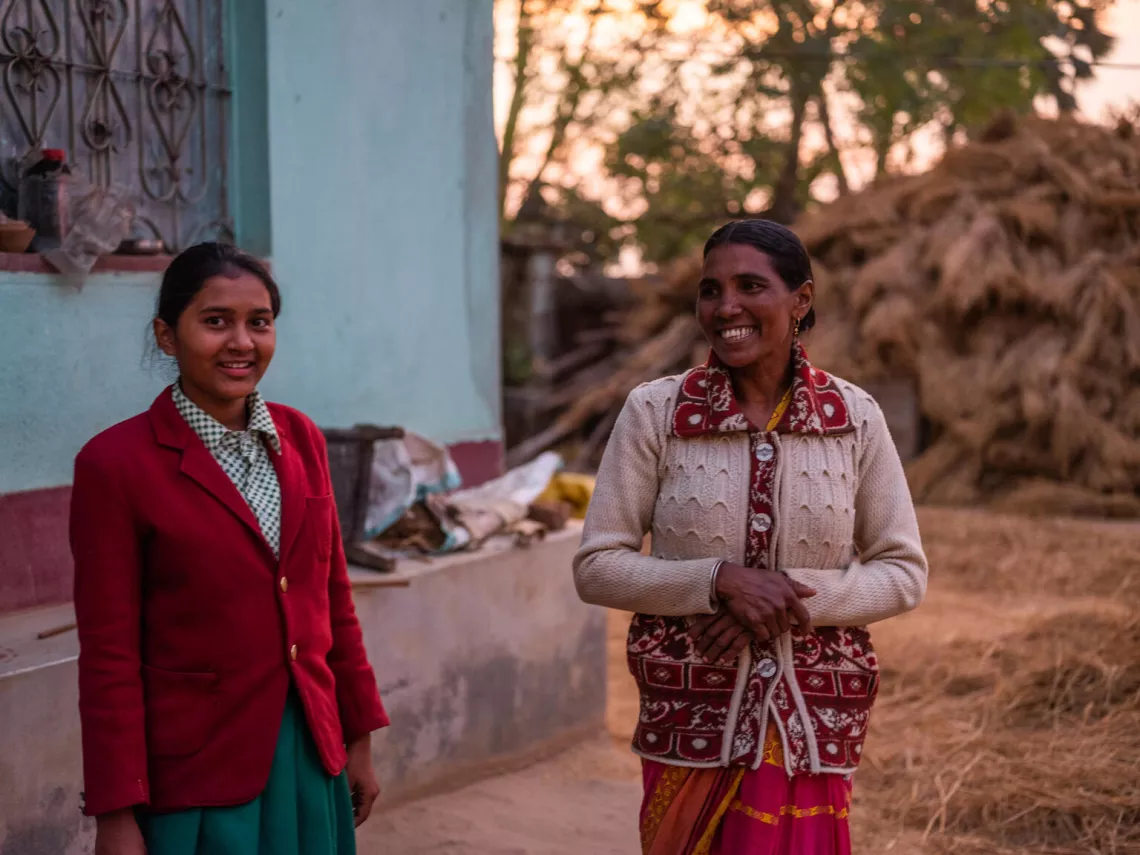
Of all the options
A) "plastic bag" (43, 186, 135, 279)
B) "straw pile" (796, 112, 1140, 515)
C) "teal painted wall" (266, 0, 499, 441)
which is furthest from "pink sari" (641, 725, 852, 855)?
"straw pile" (796, 112, 1140, 515)

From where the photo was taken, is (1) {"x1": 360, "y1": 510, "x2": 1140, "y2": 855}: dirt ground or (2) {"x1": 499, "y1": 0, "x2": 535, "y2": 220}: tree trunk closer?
(1) {"x1": 360, "y1": 510, "x2": 1140, "y2": 855}: dirt ground

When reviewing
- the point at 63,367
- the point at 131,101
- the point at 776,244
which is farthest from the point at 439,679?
the point at 776,244

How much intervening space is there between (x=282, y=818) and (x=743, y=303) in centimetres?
120

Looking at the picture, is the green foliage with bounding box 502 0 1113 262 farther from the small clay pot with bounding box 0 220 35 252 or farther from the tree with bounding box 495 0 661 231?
the small clay pot with bounding box 0 220 35 252

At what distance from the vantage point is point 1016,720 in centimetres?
475

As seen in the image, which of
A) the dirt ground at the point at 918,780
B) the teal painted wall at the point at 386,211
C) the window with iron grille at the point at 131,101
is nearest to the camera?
the window with iron grille at the point at 131,101

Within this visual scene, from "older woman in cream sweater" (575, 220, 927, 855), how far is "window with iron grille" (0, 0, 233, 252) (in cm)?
221

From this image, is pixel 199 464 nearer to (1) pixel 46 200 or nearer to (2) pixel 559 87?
(1) pixel 46 200

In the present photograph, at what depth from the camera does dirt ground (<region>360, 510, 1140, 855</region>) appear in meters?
3.78

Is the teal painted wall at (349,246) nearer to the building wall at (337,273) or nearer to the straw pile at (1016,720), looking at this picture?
the building wall at (337,273)

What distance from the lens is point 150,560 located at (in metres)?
1.96

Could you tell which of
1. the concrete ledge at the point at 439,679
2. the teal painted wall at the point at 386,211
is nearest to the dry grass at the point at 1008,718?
the concrete ledge at the point at 439,679

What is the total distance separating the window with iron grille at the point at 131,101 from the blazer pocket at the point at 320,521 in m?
1.94

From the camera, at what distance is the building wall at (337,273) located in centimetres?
341
